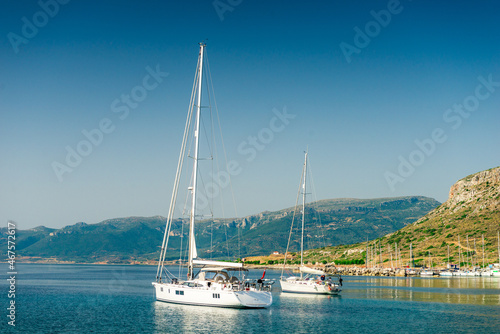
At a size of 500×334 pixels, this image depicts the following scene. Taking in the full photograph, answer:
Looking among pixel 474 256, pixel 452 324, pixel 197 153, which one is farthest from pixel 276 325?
pixel 474 256

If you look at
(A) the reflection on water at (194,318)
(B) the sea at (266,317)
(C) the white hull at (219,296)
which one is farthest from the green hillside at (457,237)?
(A) the reflection on water at (194,318)

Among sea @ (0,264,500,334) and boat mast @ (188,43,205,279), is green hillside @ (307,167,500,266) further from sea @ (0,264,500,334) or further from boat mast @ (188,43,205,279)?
boat mast @ (188,43,205,279)

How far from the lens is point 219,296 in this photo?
45.2 metres

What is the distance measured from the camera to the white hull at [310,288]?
68625 mm

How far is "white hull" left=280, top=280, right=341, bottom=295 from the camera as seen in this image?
6862 centimetres

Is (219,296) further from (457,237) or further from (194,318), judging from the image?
(457,237)

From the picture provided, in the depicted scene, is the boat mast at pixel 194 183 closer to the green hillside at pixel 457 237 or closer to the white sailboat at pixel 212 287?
the white sailboat at pixel 212 287

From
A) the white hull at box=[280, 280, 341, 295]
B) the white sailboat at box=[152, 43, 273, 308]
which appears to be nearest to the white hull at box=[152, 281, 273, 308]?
the white sailboat at box=[152, 43, 273, 308]

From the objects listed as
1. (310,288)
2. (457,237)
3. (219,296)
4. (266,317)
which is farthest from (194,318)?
(457,237)

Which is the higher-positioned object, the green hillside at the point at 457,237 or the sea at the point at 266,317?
the green hillside at the point at 457,237

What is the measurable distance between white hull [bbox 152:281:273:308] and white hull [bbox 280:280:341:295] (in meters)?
22.8

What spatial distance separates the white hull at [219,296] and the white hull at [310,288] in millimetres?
22759

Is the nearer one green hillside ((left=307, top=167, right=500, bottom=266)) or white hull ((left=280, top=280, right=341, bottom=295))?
white hull ((left=280, top=280, right=341, bottom=295))

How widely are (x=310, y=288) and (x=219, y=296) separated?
90.2 ft
